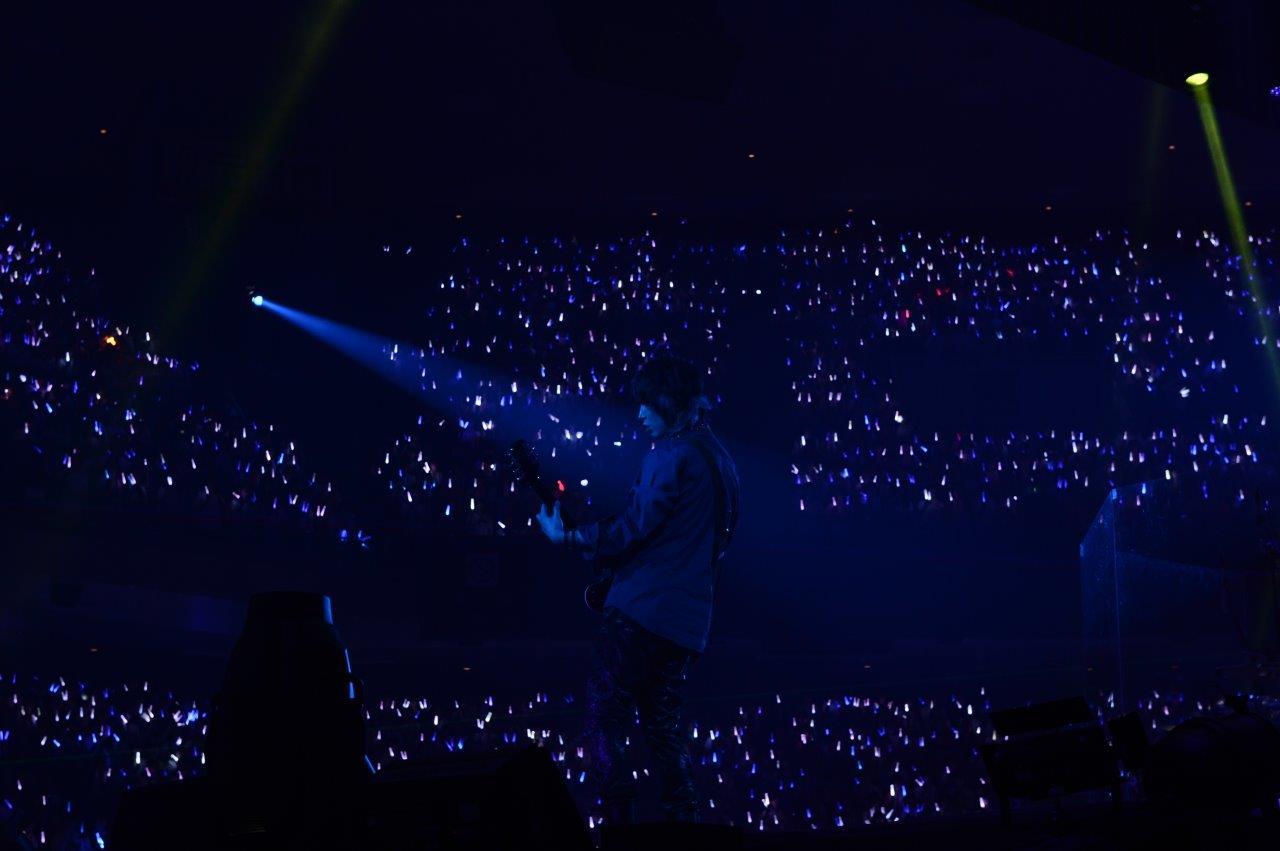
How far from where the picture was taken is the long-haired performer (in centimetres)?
330

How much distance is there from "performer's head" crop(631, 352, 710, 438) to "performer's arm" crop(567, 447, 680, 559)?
0.34ft

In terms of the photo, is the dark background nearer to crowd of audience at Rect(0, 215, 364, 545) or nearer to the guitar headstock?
crowd of audience at Rect(0, 215, 364, 545)

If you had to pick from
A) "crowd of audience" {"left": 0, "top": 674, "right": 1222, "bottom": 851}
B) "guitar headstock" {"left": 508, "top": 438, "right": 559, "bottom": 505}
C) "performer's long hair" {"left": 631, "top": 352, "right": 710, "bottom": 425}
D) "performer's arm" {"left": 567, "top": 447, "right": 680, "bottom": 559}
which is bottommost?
"crowd of audience" {"left": 0, "top": 674, "right": 1222, "bottom": 851}

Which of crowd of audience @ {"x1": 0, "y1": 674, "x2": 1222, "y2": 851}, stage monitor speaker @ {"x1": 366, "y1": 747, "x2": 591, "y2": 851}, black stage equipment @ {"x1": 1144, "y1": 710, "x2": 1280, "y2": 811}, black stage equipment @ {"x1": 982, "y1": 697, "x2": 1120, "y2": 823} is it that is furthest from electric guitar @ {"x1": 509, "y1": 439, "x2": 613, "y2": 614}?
Result: black stage equipment @ {"x1": 1144, "y1": 710, "x2": 1280, "y2": 811}

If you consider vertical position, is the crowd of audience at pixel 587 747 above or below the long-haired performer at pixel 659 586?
below

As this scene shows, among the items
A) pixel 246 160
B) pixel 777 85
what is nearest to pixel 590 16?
pixel 777 85

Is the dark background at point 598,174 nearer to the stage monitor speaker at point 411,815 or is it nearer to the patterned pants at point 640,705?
the patterned pants at point 640,705

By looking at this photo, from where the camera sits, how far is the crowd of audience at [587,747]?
432 centimetres

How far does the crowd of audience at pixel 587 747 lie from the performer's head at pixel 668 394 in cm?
97

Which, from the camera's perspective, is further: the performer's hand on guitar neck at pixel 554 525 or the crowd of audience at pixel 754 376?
the crowd of audience at pixel 754 376

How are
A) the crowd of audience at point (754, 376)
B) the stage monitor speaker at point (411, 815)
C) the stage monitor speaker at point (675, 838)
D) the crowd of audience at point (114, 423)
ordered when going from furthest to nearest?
the crowd of audience at point (754, 376) → the crowd of audience at point (114, 423) → the stage monitor speaker at point (675, 838) → the stage monitor speaker at point (411, 815)

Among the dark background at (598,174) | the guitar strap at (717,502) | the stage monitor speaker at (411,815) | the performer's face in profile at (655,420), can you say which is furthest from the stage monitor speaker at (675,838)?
the dark background at (598,174)

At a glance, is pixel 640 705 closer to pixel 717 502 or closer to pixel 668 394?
pixel 717 502

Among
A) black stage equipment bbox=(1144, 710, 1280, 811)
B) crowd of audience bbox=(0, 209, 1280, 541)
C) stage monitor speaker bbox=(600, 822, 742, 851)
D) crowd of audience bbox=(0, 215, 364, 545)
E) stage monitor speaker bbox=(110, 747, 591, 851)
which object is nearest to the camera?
stage monitor speaker bbox=(110, 747, 591, 851)
